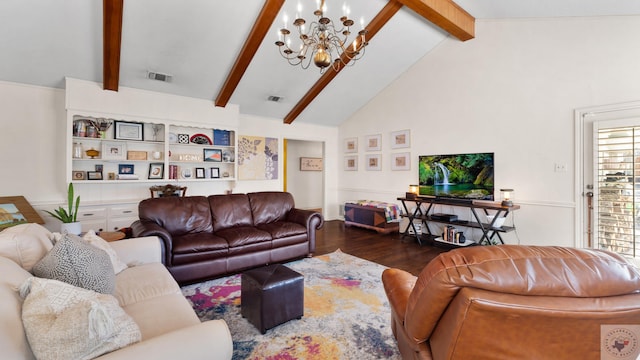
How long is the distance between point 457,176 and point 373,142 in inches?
80.2

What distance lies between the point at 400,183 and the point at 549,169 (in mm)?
2387

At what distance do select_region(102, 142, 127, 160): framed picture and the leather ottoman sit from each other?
139 inches

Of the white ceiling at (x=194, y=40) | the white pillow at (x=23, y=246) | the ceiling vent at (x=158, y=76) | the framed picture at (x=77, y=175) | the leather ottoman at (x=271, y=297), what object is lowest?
the leather ottoman at (x=271, y=297)

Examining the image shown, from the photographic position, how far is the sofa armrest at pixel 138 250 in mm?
2359

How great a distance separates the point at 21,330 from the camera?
922 mm

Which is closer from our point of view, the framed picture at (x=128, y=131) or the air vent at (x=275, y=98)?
the framed picture at (x=128, y=131)

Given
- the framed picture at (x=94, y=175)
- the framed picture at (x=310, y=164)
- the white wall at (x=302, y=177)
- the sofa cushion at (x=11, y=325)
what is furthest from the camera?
the framed picture at (x=310, y=164)

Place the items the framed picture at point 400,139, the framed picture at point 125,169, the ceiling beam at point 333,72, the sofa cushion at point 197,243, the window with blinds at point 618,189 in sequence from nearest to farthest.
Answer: the sofa cushion at point 197,243 < the window with blinds at point 618,189 < the ceiling beam at point 333,72 < the framed picture at point 125,169 < the framed picture at point 400,139

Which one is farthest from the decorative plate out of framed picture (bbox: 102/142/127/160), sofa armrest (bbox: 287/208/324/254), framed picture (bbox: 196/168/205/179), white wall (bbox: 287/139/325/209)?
white wall (bbox: 287/139/325/209)

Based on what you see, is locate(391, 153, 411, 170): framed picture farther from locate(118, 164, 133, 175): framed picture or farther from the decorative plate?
locate(118, 164, 133, 175): framed picture

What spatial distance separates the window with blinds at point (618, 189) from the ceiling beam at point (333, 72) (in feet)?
9.99

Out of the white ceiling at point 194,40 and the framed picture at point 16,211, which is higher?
the white ceiling at point 194,40

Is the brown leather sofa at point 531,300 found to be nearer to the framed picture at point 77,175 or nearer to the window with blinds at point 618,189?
the window with blinds at point 618,189

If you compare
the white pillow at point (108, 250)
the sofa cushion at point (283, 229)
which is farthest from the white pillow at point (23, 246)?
the sofa cushion at point (283, 229)
